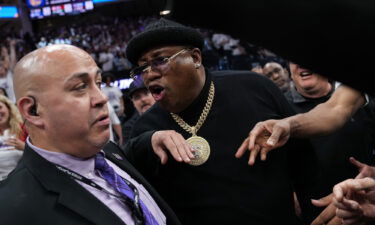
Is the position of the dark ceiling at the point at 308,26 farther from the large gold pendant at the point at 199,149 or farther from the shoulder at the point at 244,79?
the shoulder at the point at 244,79

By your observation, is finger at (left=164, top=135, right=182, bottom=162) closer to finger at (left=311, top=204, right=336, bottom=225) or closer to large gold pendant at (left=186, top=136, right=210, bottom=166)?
large gold pendant at (left=186, top=136, right=210, bottom=166)

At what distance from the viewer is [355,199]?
68.8 inches

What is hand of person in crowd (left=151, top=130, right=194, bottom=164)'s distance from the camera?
5.54 feet

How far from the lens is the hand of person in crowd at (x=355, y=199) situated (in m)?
1.56

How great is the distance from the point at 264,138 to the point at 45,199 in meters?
0.90

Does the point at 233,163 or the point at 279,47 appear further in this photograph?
the point at 233,163

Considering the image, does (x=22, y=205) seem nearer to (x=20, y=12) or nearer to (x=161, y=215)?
(x=161, y=215)

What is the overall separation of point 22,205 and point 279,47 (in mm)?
1158

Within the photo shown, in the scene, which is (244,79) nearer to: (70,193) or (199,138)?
(199,138)

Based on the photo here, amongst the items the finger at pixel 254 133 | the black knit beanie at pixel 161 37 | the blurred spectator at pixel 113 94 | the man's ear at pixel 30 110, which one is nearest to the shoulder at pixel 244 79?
the black knit beanie at pixel 161 37

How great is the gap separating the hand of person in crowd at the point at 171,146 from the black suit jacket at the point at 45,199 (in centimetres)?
35

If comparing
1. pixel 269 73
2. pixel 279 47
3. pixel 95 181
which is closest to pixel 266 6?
pixel 279 47

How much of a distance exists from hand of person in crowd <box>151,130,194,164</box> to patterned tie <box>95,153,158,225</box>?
0.18 metres

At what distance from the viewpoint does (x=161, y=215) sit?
1775 mm
